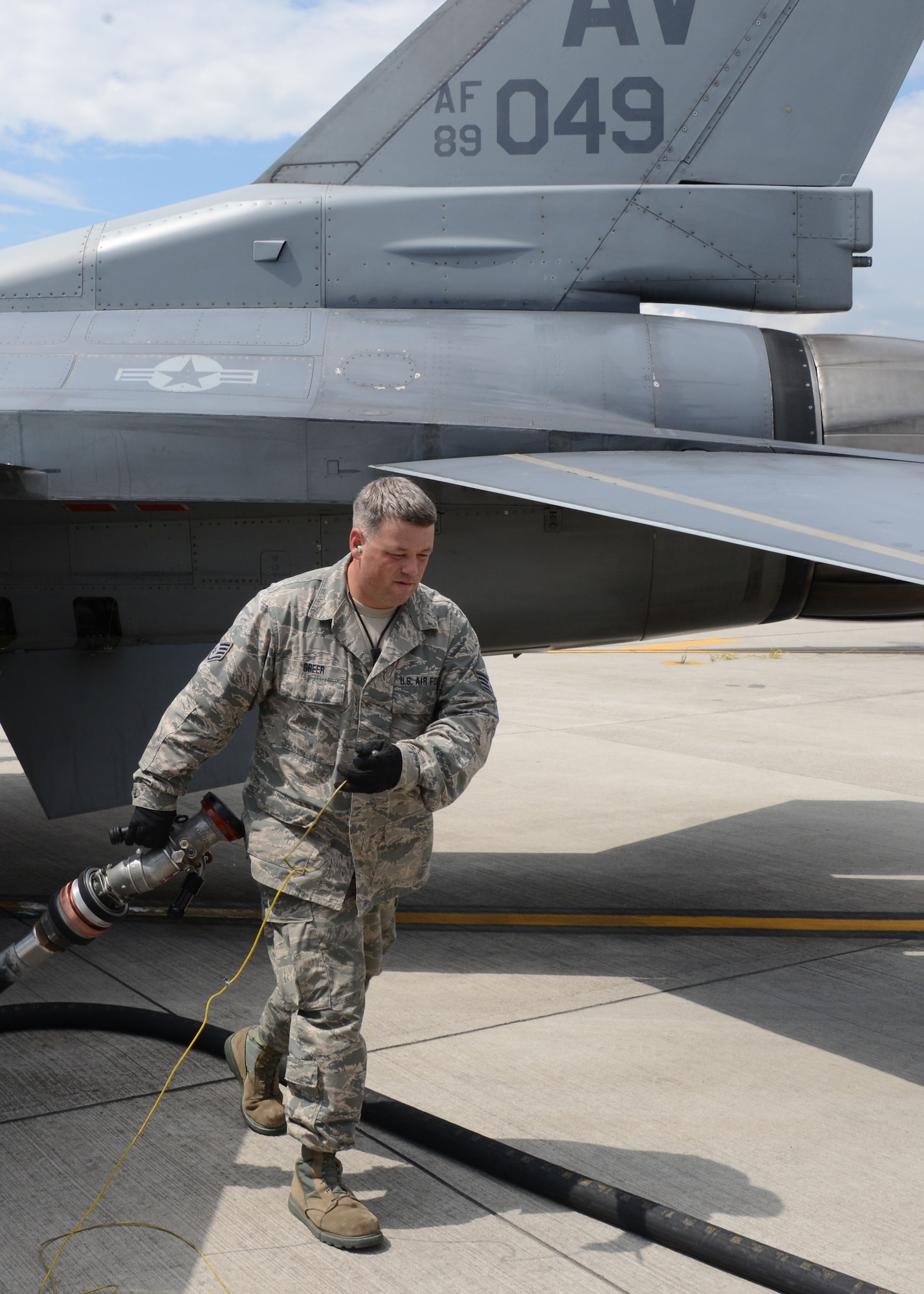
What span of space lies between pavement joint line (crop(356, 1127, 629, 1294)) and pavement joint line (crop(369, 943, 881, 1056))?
0.69 meters

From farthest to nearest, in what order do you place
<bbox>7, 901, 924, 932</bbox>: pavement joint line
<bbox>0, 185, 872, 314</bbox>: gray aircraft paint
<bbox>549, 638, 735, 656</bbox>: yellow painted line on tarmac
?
<bbox>549, 638, 735, 656</bbox>: yellow painted line on tarmac < <bbox>0, 185, 872, 314</bbox>: gray aircraft paint < <bbox>7, 901, 924, 932</bbox>: pavement joint line

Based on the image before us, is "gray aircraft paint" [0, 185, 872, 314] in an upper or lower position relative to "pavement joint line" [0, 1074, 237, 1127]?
upper

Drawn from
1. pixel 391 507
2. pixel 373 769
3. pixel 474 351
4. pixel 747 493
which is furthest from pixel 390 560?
pixel 474 351

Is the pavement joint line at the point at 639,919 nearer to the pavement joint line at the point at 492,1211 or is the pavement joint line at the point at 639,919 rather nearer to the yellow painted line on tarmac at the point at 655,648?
the pavement joint line at the point at 492,1211

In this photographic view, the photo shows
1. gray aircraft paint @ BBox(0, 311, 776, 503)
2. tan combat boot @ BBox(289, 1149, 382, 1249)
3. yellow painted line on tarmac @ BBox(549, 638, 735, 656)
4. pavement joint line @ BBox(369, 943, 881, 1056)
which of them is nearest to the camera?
tan combat boot @ BBox(289, 1149, 382, 1249)

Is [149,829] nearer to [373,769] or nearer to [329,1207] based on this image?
[373,769]

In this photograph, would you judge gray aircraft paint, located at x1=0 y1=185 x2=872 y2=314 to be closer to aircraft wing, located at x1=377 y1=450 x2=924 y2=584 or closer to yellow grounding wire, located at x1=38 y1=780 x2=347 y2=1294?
aircraft wing, located at x1=377 y1=450 x2=924 y2=584

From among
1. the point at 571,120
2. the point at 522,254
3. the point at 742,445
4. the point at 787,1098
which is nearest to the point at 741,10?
the point at 571,120

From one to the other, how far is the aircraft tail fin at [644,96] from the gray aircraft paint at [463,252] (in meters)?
0.14

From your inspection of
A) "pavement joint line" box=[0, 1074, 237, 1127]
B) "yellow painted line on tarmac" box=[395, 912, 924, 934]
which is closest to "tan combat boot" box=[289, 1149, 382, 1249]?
"pavement joint line" box=[0, 1074, 237, 1127]

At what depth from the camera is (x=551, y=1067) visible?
4.49 metres

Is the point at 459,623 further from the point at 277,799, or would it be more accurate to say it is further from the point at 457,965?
the point at 457,965

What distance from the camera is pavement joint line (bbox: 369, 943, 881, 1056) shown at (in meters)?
4.70

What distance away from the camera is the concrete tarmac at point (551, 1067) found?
10.8 ft
